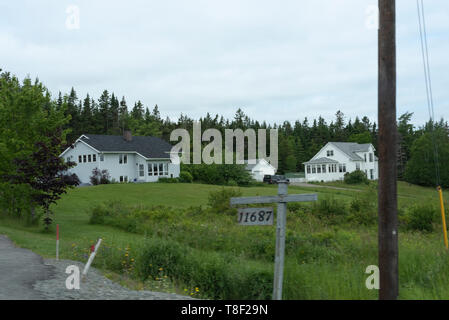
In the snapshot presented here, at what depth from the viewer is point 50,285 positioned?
10.1m

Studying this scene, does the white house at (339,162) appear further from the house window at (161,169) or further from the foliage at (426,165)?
the house window at (161,169)

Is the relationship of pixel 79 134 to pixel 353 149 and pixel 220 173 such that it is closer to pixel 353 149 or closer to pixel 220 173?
pixel 220 173

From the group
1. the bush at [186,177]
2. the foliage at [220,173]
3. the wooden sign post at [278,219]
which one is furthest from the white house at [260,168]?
the wooden sign post at [278,219]

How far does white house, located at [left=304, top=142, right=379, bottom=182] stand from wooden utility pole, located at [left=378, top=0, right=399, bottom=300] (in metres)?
71.1

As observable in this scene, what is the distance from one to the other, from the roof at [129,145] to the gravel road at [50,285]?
4608 centimetres

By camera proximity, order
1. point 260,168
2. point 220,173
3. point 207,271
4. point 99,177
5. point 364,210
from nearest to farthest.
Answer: point 207,271 < point 364,210 < point 99,177 < point 220,173 < point 260,168

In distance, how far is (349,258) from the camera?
13.9 meters

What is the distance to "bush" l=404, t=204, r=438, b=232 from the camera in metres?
23.0

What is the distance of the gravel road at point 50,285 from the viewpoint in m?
9.03

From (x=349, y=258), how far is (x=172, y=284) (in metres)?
5.77

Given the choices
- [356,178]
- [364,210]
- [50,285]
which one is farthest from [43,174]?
[356,178]

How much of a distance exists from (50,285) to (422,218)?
62.9 feet

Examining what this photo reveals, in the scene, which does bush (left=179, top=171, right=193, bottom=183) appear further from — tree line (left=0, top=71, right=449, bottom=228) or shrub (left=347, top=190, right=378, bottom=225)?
shrub (left=347, top=190, right=378, bottom=225)
